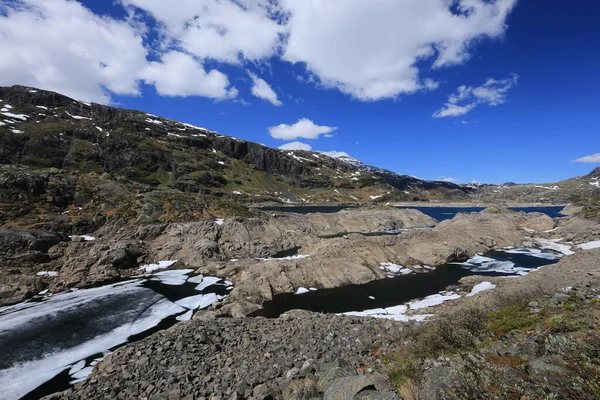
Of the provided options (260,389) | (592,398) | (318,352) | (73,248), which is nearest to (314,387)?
(260,389)

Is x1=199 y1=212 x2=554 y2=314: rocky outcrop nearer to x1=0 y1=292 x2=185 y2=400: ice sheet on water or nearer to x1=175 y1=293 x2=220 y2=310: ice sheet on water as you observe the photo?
x1=175 y1=293 x2=220 y2=310: ice sheet on water

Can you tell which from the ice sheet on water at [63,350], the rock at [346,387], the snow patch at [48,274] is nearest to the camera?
the rock at [346,387]

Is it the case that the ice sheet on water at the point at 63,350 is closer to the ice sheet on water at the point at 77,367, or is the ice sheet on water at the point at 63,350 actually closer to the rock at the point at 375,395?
the ice sheet on water at the point at 77,367

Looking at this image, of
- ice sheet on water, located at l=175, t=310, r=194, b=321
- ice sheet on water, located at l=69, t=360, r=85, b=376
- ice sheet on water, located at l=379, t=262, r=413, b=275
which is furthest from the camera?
ice sheet on water, located at l=379, t=262, r=413, b=275

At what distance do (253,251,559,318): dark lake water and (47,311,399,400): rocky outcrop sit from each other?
965 cm

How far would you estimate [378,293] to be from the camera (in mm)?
35250

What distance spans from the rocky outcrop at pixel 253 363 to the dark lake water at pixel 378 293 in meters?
9.65

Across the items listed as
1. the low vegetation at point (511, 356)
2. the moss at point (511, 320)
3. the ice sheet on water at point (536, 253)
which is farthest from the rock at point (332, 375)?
the ice sheet on water at point (536, 253)

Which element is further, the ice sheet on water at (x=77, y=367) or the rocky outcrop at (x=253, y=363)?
the ice sheet on water at (x=77, y=367)

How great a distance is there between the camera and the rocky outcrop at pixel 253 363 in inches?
490

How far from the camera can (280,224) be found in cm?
7144

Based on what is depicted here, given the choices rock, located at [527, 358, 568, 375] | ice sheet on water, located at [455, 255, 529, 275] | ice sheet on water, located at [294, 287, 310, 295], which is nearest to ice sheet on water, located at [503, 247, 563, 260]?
ice sheet on water, located at [455, 255, 529, 275]

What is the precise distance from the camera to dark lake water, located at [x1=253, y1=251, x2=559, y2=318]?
31.1 meters

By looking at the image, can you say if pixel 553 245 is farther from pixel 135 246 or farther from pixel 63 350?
pixel 135 246
